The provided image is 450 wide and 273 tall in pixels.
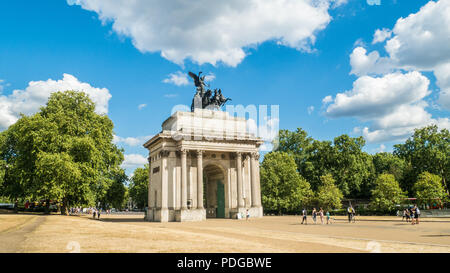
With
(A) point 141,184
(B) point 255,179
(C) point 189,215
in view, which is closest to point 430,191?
→ (B) point 255,179

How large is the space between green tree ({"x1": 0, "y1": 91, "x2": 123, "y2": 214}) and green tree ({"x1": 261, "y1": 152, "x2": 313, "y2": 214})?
95.3 ft

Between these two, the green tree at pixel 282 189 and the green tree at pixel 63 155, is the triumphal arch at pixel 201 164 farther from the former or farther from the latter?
the green tree at pixel 282 189

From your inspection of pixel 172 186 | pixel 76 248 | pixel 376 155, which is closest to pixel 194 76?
pixel 172 186

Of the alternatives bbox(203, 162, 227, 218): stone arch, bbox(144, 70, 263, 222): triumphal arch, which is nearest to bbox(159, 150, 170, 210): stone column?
bbox(144, 70, 263, 222): triumphal arch

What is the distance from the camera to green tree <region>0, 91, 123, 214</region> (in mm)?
44000

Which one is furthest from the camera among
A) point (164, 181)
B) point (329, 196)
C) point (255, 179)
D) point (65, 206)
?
point (329, 196)

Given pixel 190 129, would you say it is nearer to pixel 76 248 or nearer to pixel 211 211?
pixel 211 211

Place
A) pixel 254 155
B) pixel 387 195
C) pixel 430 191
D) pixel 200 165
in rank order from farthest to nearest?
1. pixel 254 155
2. pixel 430 191
3. pixel 387 195
4. pixel 200 165

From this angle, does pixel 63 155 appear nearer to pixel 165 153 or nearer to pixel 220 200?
pixel 165 153

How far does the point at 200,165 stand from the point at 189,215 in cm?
736

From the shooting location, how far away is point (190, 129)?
5022 centimetres

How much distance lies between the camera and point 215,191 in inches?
2282

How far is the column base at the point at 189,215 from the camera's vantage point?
44.7 meters

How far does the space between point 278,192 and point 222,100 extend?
2200cm
